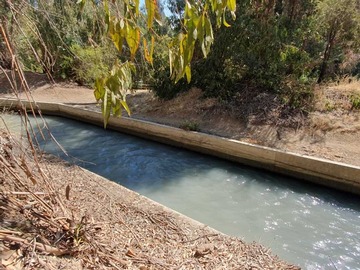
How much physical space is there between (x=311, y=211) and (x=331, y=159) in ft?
5.33

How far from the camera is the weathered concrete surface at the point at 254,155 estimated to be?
5.17 metres

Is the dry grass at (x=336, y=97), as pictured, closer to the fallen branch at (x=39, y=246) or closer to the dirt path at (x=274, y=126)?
the dirt path at (x=274, y=126)

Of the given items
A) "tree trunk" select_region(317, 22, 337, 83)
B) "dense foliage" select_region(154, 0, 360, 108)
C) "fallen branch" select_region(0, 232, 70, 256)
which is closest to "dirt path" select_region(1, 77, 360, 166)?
"dense foliage" select_region(154, 0, 360, 108)

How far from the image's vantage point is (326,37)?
859cm

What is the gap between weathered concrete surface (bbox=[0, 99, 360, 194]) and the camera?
203 inches

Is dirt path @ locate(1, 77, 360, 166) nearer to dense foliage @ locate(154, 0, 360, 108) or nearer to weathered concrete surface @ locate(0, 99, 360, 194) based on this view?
weathered concrete surface @ locate(0, 99, 360, 194)

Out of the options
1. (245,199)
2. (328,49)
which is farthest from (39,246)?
(328,49)

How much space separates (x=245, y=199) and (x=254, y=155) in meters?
1.55

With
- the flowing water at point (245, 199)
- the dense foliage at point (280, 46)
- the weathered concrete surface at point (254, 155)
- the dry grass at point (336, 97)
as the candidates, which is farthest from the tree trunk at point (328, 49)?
the flowing water at point (245, 199)

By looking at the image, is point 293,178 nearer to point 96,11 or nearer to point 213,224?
point 213,224

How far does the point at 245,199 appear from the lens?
483 centimetres

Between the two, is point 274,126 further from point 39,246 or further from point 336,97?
point 39,246

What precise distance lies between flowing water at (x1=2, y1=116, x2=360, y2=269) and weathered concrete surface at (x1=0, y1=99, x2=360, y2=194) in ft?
0.62

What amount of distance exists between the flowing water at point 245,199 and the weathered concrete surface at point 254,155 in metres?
0.19
